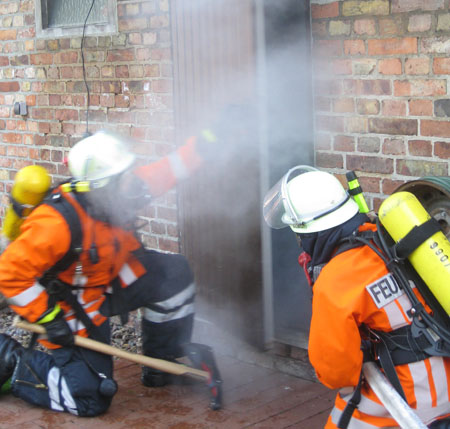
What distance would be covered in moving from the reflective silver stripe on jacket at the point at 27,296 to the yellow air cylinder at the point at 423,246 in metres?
1.88

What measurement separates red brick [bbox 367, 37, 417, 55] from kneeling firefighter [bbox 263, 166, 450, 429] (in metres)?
1.17

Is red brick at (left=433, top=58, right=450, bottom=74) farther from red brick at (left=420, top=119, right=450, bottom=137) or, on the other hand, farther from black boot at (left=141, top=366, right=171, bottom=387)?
black boot at (left=141, top=366, right=171, bottom=387)

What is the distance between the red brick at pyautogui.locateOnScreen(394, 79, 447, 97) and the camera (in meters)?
3.60

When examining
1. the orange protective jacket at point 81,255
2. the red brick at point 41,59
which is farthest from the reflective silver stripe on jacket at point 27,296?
the red brick at point 41,59

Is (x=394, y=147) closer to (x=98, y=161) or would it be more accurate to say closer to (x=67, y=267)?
(x=98, y=161)

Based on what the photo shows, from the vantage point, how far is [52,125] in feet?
19.5

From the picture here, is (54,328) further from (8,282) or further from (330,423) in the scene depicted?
(330,423)

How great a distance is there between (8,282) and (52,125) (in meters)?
2.48

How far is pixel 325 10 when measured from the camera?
13.2 ft

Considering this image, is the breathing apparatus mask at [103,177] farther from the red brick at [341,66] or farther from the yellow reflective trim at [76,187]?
the red brick at [341,66]

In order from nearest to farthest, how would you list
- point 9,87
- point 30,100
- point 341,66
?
point 341,66, point 30,100, point 9,87

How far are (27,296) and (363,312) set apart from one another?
6.10 ft

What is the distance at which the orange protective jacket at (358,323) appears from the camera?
2611 millimetres

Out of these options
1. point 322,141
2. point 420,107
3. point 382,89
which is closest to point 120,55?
point 322,141
